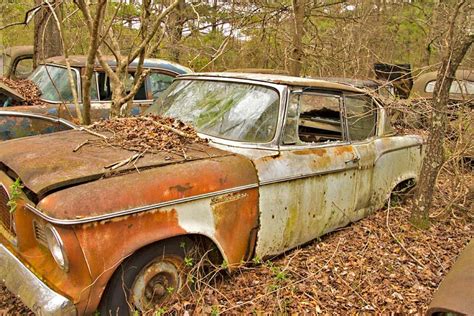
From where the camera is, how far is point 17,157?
3.10 m

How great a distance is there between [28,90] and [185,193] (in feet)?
16.8

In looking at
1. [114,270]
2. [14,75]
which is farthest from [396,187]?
[14,75]

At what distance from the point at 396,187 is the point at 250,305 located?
9.30ft

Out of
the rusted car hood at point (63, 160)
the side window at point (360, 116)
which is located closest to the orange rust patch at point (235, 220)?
the rusted car hood at point (63, 160)

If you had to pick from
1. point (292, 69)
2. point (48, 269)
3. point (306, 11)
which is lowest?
point (48, 269)

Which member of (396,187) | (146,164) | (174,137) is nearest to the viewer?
(146,164)

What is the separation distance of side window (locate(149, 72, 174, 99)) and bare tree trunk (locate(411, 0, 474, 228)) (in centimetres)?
469

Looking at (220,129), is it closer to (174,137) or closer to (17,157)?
(174,137)

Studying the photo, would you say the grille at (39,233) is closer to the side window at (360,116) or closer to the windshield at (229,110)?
the windshield at (229,110)

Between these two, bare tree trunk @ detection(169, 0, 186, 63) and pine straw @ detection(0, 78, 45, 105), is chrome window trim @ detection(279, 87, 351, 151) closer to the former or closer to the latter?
pine straw @ detection(0, 78, 45, 105)

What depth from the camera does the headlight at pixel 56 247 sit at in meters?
2.53

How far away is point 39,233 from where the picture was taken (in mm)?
2826

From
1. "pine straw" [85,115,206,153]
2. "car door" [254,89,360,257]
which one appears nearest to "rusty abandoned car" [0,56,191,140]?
"pine straw" [85,115,206,153]

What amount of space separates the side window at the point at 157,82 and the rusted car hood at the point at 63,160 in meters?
3.94
